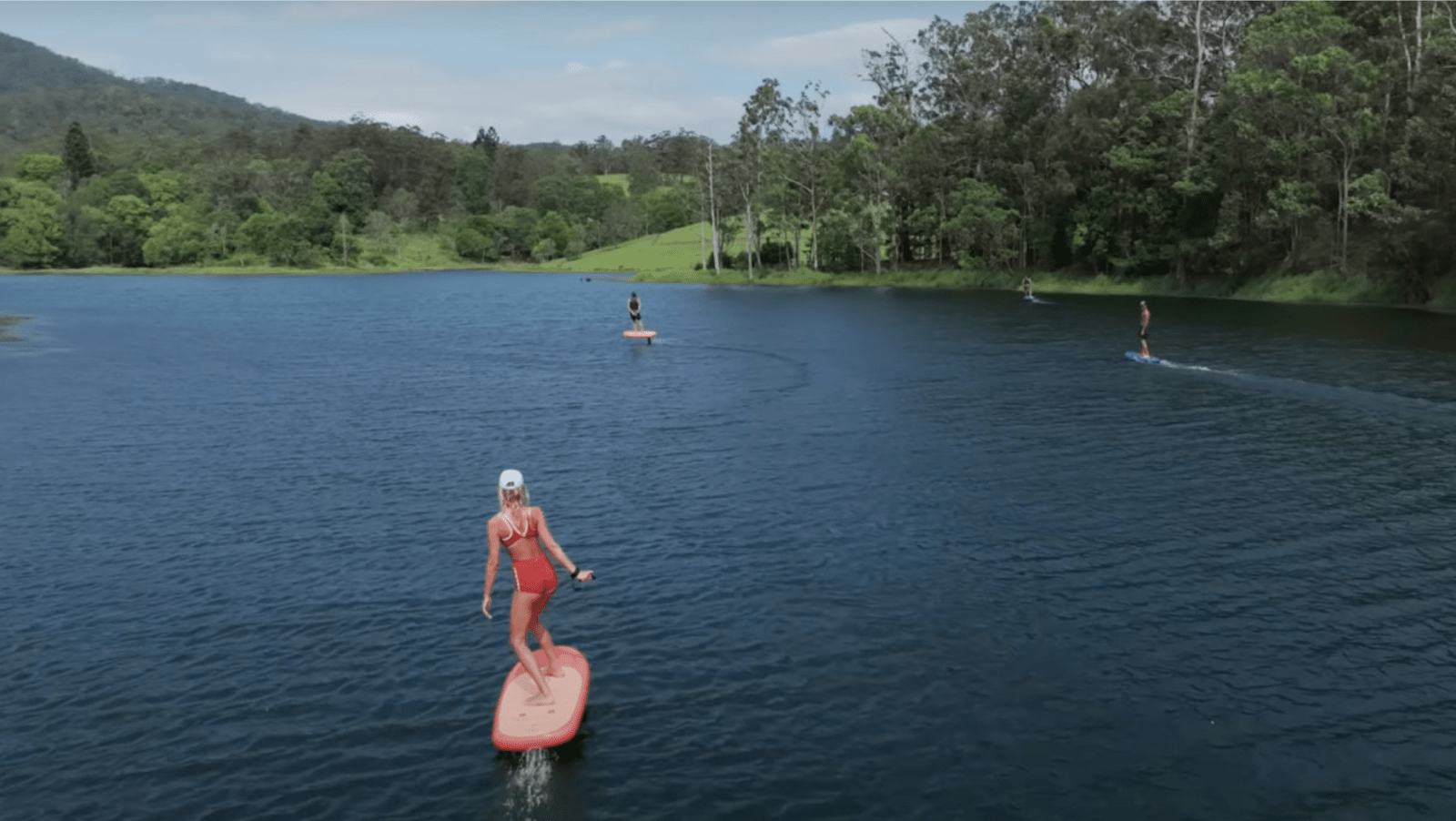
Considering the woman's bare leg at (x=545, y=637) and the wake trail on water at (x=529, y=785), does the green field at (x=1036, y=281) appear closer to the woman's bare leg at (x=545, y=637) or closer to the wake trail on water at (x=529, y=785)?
the woman's bare leg at (x=545, y=637)

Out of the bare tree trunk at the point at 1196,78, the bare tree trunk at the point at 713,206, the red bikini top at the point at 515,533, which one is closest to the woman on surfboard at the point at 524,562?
the red bikini top at the point at 515,533

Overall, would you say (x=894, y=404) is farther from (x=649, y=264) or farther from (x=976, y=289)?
(x=649, y=264)

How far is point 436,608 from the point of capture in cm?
2162

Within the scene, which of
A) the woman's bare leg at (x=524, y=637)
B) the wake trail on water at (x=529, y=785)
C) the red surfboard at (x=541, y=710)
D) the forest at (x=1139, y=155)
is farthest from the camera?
the forest at (x=1139, y=155)

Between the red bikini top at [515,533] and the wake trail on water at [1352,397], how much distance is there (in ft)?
120

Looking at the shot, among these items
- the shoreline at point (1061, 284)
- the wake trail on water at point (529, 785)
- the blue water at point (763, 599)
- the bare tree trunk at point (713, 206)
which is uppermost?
the bare tree trunk at point (713, 206)

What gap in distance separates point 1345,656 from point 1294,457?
677 inches

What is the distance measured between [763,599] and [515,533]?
24.9 feet

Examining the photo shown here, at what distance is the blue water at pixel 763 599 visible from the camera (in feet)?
49.3

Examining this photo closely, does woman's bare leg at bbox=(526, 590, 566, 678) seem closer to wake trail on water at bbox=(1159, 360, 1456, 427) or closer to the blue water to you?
the blue water

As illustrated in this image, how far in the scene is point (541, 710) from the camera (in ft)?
52.5

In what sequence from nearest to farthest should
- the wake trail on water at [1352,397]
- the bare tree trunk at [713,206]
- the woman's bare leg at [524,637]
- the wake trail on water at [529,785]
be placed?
the wake trail on water at [529,785]
the woman's bare leg at [524,637]
the wake trail on water at [1352,397]
the bare tree trunk at [713,206]

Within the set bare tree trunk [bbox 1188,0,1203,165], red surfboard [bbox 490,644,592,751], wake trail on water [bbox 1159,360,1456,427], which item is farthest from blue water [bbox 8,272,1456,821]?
bare tree trunk [bbox 1188,0,1203,165]

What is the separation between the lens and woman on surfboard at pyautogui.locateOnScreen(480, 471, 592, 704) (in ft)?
51.6
